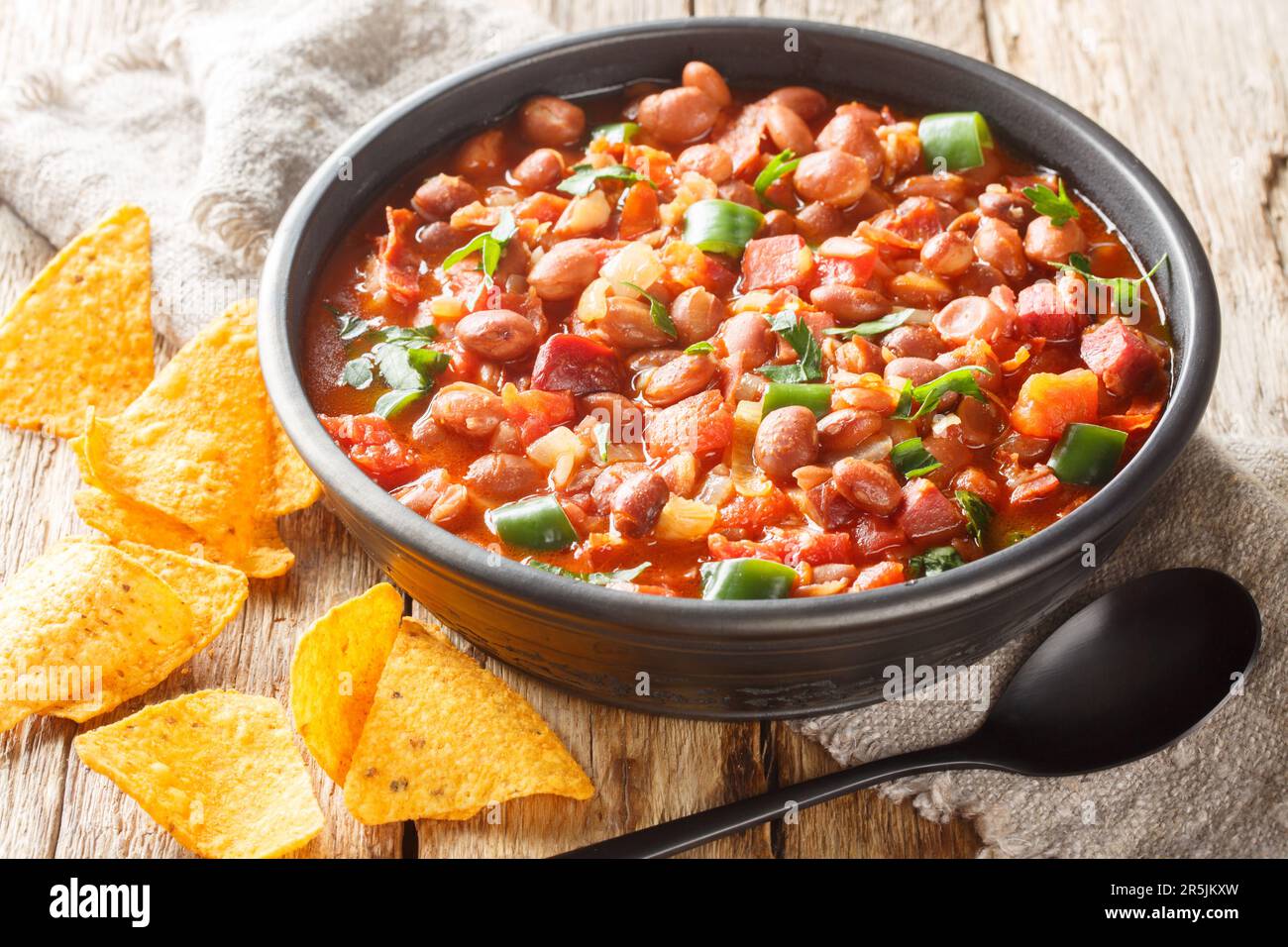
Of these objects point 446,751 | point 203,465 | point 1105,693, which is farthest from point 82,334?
point 1105,693

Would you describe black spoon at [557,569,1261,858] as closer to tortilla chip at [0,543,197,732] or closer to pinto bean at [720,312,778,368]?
pinto bean at [720,312,778,368]

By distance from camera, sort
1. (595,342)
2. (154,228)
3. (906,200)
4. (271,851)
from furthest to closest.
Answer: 1. (154,228)
2. (906,200)
3. (595,342)
4. (271,851)

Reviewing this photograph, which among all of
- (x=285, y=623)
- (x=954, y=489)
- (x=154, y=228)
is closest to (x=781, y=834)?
(x=954, y=489)

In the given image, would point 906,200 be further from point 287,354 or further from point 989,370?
point 287,354

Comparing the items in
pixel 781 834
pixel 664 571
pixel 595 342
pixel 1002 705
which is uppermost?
pixel 595 342

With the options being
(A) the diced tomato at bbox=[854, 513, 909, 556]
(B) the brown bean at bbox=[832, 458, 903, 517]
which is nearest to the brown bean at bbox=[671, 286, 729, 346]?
(B) the brown bean at bbox=[832, 458, 903, 517]

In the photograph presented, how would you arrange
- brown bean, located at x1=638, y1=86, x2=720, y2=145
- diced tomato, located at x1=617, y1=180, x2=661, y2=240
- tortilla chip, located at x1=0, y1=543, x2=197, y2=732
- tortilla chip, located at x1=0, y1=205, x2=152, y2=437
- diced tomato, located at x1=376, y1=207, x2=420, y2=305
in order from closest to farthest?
tortilla chip, located at x1=0, y1=543, x2=197, y2=732 < diced tomato, located at x1=376, y1=207, x2=420, y2=305 < diced tomato, located at x1=617, y1=180, x2=661, y2=240 < tortilla chip, located at x1=0, y1=205, x2=152, y2=437 < brown bean, located at x1=638, y1=86, x2=720, y2=145

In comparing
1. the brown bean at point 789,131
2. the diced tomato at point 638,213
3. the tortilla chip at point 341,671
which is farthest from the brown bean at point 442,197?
the tortilla chip at point 341,671
